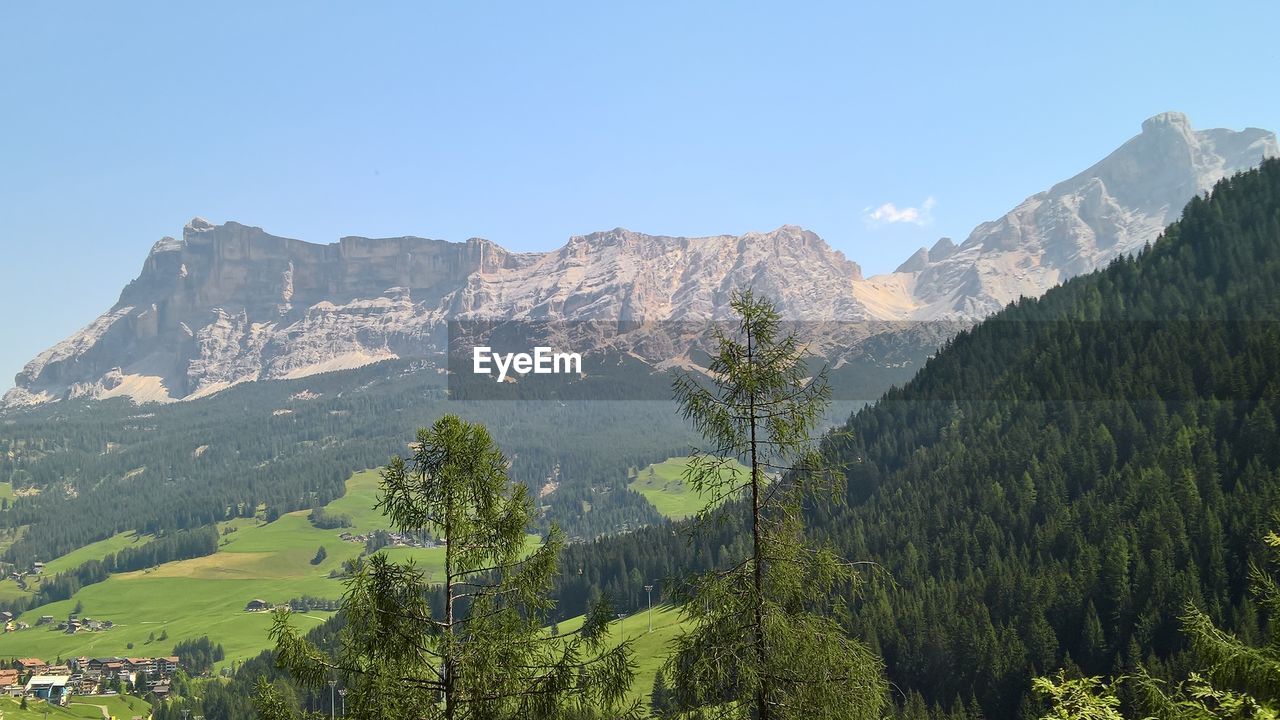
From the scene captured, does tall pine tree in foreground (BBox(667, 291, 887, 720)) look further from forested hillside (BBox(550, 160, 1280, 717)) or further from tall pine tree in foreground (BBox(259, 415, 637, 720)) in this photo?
forested hillside (BBox(550, 160, 1280, 717))

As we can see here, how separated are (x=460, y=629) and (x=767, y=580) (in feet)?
26.4

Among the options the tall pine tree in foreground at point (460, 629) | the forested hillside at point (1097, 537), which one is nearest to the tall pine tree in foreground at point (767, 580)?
the tall pine tree in foreground at point (460, 629)

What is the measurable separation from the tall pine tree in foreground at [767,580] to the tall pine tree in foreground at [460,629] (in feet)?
9.17

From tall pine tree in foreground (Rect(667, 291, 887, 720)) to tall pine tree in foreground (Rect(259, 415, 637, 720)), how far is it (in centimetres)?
280

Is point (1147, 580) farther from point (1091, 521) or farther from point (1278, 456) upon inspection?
point (1278, 456)

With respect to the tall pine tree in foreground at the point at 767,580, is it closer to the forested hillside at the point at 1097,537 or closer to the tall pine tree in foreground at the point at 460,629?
the tall pine tree in foreground at the point at 460,629

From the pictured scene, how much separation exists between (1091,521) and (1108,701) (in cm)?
15846

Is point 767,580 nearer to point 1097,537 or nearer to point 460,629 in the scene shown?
point 460,629

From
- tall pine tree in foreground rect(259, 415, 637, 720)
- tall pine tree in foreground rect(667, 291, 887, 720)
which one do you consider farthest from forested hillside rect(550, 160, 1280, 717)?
tall pine tree in foreground rect(259, 415, 637, 720)

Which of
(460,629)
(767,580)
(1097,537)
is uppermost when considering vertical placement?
(767,580)

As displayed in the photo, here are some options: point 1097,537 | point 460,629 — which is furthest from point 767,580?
point 1097,537

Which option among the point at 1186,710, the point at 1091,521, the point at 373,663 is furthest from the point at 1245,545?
the point at 373,663

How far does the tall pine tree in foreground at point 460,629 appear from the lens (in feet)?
76.9

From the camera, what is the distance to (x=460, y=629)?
81.4 feet
